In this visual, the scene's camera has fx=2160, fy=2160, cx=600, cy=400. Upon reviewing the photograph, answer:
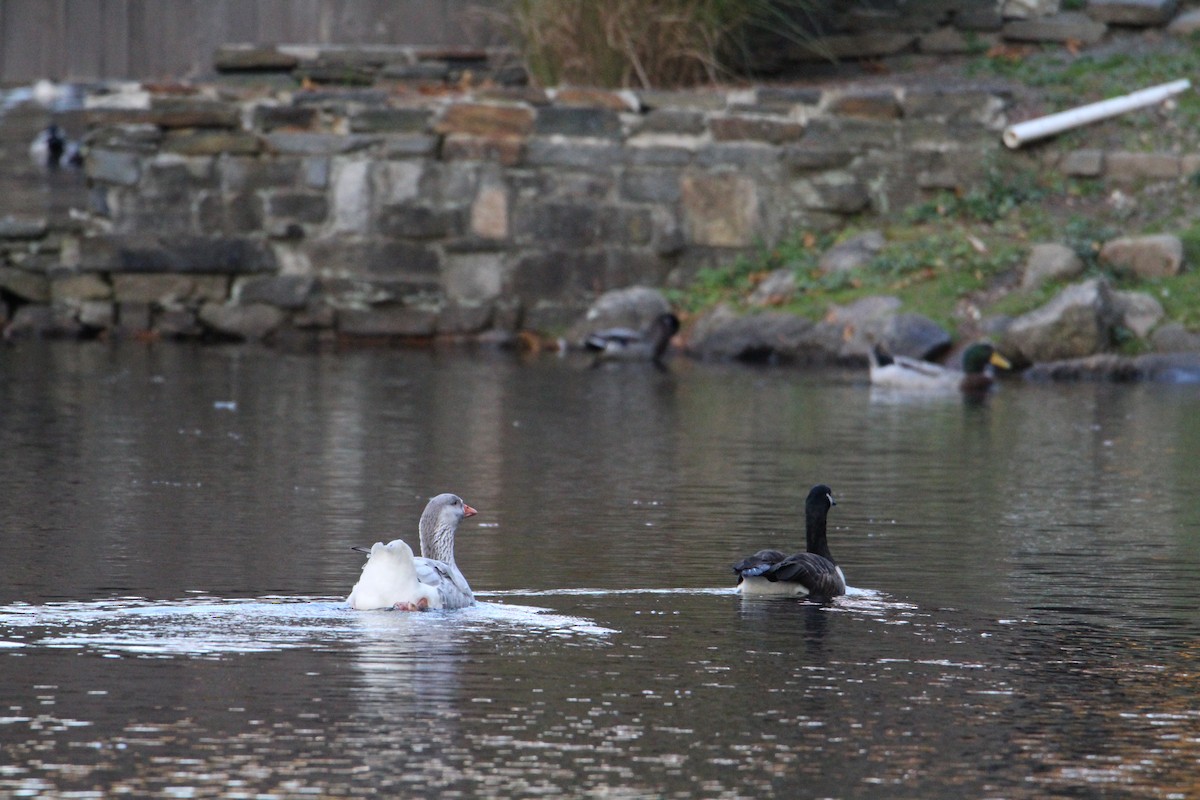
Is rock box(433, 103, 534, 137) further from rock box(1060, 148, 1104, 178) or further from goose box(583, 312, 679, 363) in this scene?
rock box(1060, 148, 1104, 178)

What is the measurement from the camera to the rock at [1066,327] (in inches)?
698

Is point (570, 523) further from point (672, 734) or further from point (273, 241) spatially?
point (273, 241)

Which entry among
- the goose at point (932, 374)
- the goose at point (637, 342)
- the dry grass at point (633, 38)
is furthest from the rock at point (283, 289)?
the goose at point (932, 374)

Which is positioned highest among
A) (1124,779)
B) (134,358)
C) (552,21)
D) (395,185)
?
(552,21)

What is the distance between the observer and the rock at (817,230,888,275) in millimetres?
20000

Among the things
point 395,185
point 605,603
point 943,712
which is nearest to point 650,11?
point 395,185

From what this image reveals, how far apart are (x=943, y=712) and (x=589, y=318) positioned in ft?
48.8

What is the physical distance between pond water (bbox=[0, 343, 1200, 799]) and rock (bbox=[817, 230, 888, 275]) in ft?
18.1

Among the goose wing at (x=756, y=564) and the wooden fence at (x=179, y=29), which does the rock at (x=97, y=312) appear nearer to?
the wooden fence at (x=179, y=29)

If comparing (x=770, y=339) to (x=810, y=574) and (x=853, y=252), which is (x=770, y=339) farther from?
(x=810, y=574)

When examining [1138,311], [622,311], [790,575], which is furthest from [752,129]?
[790,575]

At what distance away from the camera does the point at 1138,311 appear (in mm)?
18188

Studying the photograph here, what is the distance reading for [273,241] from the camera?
2102 cm

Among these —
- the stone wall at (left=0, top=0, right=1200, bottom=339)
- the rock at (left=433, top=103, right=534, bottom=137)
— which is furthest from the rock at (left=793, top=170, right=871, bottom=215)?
the rock at (left=433, top=103, right=534, bottom=137)
